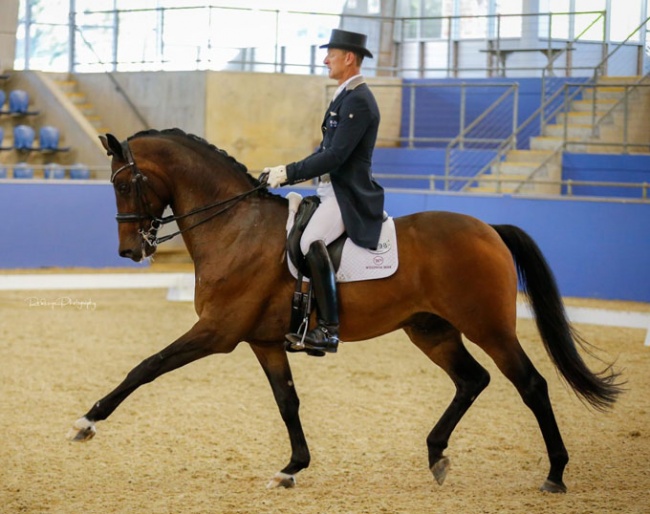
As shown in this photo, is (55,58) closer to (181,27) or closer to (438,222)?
(181,27)

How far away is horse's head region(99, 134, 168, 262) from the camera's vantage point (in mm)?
4762

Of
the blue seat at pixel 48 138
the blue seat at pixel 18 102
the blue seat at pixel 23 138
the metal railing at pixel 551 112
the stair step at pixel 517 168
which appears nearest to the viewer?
the metal railing at pixel 551 112

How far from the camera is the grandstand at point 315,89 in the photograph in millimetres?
13883

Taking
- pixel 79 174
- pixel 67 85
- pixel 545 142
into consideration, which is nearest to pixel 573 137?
pixel 545 142

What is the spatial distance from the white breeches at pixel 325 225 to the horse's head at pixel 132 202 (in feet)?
2.34

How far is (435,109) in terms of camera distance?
635 inches

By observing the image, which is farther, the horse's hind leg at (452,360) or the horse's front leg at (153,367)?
the horse's hind leg at (452,360)

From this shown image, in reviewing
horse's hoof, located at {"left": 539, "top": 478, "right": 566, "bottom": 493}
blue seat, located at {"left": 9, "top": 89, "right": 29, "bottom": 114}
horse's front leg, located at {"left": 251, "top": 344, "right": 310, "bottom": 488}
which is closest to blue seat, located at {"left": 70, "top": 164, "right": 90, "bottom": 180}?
blue seat, located at {"left": 9, "top": 89, "right": 29, "bottom": 114}

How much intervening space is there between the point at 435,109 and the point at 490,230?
1135cm

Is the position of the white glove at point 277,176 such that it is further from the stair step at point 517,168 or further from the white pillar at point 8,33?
the white pillar at point 8,33

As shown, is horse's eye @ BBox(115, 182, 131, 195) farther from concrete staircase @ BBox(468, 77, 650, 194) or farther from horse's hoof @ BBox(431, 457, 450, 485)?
concrete staircase @ BBox(468, 77, 650, 194)

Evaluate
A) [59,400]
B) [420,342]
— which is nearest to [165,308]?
[59,400]

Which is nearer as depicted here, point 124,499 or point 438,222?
point 124,499

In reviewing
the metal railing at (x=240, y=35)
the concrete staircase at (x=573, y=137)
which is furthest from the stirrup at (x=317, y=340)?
the metal railing at (x=240, y=35)
